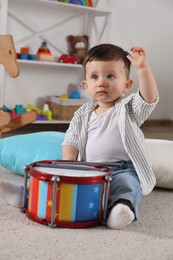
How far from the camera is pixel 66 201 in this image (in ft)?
3.58

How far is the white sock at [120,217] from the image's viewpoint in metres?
1.10

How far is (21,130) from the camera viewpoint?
2891 millimetres

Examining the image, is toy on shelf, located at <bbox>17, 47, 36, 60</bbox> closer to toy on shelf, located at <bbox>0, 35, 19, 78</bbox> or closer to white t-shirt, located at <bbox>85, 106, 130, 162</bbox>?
toy on shelf, located at <bbox>0, 35, 19, 78</bbox>

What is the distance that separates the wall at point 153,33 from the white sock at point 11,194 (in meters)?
2.22

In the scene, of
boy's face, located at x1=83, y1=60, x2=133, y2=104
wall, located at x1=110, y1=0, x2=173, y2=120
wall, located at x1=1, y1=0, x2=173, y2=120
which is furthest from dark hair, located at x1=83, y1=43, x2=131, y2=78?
wall, located at x1=110, y1=0, x2=173, y2=120

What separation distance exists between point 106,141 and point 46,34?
6.07ft

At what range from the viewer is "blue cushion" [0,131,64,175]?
1.58 m

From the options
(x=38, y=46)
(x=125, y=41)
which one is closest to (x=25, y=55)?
(x=38, y=46)

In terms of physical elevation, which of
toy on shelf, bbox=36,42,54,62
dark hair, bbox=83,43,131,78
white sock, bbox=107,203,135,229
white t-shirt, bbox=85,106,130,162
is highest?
dark hair, bbox=83,43,131,78

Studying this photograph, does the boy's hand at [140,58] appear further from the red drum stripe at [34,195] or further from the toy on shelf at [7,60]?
the toy on shelf at [7,60]

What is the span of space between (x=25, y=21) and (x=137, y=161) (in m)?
1.88

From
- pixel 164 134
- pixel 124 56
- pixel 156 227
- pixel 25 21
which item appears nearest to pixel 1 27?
pixel 25 21

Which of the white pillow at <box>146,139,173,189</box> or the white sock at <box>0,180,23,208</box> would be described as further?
the white pillow at <box>146,139,173,189</box>

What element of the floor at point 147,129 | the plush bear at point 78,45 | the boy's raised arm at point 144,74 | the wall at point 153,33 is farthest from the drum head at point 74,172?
the wall at point 153,33
